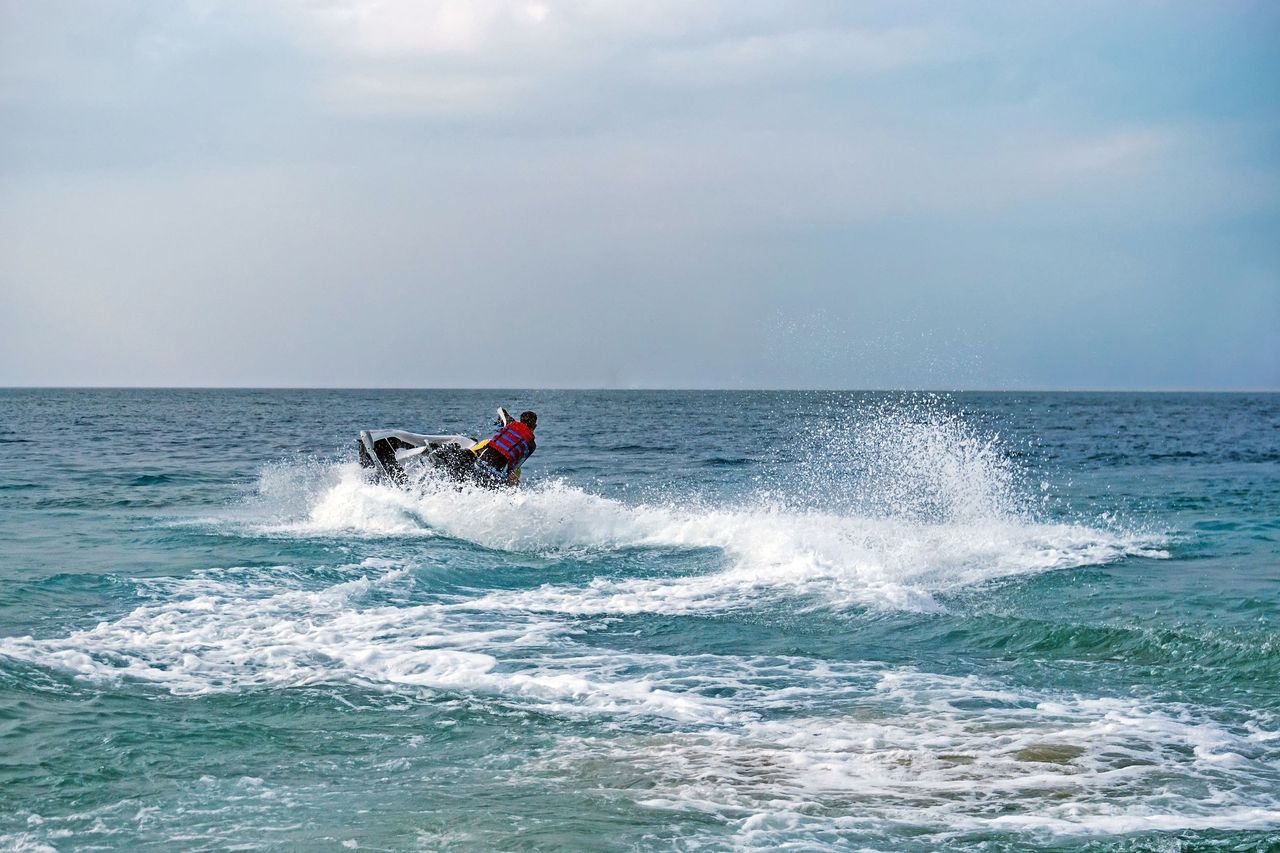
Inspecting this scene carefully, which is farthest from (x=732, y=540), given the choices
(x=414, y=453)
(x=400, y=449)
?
(x=400, y=449)

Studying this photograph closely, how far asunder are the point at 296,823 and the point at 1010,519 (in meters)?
14.4

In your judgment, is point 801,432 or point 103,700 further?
point 801,432

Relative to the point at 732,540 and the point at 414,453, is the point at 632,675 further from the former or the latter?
the point at 414,453

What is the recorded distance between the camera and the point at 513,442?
1736cm

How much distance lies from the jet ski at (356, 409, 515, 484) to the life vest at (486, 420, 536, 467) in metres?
0.25

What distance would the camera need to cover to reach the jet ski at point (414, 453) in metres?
17.7

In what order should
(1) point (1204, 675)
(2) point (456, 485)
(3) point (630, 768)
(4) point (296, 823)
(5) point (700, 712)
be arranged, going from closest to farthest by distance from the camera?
1. (4) point (296, 823)
2. (3) point (630, 768)
3. (5) point (700, 712)
4. (1) point (1204, 675)
5. (2) point (456, 485)

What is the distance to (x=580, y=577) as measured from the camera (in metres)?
13.1

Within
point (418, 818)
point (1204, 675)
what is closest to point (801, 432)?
point (1204, 675)

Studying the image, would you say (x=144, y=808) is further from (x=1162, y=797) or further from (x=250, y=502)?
(x=250, y=502)

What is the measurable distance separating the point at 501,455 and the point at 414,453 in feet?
5.90

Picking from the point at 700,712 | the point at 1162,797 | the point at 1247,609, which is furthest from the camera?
the point at 1247,609

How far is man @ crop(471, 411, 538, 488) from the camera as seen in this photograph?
1731 cm

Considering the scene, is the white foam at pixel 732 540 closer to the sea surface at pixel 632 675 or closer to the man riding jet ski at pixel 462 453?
the sea surface at pixel 632 675
